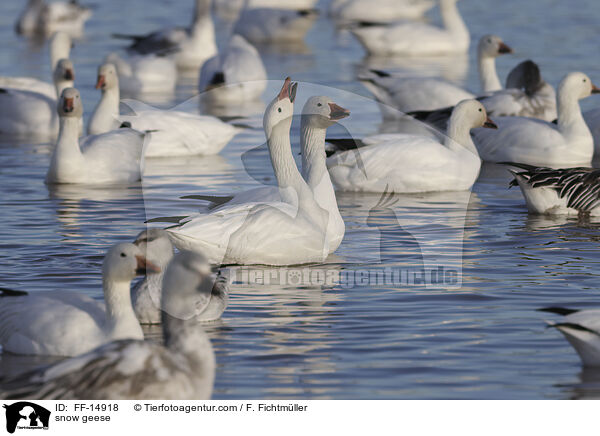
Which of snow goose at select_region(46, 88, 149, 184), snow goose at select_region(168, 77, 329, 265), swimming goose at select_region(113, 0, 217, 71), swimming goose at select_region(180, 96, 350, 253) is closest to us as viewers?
snow goose at select_region(168, 77, 329, 265)

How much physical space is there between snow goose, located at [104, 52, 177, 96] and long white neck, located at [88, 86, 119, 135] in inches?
152

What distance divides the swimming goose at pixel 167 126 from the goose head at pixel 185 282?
7.81 meters

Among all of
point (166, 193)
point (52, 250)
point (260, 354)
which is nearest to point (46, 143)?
point (166, 193)

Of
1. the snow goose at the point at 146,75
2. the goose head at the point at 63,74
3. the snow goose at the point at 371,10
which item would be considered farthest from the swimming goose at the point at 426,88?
the snow goose at the point at 371,10

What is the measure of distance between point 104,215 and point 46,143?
4.76 meters

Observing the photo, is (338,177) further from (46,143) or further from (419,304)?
(46,143)

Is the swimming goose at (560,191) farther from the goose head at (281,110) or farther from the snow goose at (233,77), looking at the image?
the snow goose at (233,77)

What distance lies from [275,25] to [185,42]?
346 centimetres

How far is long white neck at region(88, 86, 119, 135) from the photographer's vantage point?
48.0ft

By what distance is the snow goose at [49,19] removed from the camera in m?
26.5

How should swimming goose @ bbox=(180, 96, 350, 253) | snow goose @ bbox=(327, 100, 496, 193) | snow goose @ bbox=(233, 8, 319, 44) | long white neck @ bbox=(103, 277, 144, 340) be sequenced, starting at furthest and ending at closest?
snow goose @ bbox=(233, 8, 319, 44)
snow goose @ bbox=(327, 100, 496, 193)
swimming goose @ bbox=(180, 96, 350, 253)
long white neck @ bbox=(103, 277, 144, 340)

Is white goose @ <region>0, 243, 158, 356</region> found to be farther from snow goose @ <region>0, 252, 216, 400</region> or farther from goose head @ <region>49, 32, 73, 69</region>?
goose head @ <region>49, 32, 73, 69</region>

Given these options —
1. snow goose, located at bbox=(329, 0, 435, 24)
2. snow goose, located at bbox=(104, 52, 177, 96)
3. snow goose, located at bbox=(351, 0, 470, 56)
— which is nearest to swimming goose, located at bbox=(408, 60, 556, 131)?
snow goose, located at bbox=(104, 52, 177, 96)

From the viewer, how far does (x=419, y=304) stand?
7945mm
